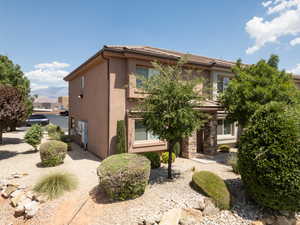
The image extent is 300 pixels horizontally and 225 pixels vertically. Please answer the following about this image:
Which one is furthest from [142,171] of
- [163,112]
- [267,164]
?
[267,164]

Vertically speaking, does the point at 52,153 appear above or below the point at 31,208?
above

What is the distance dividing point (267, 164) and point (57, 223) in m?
6.52

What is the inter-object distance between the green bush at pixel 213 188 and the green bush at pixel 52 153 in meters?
7.28

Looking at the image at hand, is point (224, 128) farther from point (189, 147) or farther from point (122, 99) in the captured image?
point (122, 99)

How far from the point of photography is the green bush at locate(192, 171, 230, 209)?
17.9 feet

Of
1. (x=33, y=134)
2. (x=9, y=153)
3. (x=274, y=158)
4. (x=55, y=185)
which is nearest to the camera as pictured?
(x=274, y=158)

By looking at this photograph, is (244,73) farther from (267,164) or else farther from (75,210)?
(75,210)

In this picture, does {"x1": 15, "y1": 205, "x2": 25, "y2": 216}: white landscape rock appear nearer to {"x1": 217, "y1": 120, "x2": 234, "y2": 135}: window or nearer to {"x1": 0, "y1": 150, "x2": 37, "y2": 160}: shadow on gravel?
{"x1": 0, "y1": 150, "x2": 37, "y2": 160}: shadow on gravel

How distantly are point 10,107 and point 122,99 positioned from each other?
6.63 metres

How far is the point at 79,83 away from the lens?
14.8m

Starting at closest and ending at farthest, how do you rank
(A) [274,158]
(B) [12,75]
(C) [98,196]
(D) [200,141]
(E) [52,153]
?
(A) [274,158] < (C) [98,196] < (E) [52,153] < (D) [200,141] < (B) [12,75]

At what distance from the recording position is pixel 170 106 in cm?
661

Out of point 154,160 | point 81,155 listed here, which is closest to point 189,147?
point 154,160

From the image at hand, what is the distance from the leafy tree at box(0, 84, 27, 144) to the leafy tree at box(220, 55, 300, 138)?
1293cm
